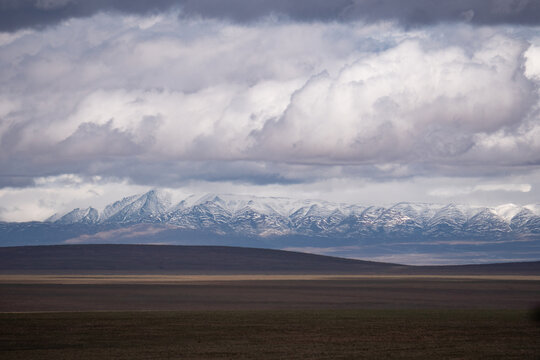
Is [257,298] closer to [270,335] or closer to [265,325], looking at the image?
[265,325]

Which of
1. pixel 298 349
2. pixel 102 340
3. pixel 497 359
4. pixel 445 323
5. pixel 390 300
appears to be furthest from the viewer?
pixel 390 300

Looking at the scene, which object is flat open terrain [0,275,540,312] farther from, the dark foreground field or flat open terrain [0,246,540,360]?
the dark foreground field

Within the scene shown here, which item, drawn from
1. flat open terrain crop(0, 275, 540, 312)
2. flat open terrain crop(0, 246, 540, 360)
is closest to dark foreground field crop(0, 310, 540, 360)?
flat open terrain crop(0, 246, 540, 360)

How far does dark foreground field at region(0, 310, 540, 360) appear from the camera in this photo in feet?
139

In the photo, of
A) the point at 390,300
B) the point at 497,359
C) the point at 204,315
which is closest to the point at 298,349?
the point at 497,359

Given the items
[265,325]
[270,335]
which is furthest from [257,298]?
[270,335]

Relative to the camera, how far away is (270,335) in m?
51.3

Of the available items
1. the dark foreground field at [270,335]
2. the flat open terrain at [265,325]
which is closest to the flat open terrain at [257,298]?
the flat open terrain at [265,325]

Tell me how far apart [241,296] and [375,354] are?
175ft

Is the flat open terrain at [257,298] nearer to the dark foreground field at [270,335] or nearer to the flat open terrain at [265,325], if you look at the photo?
the flat open terrain at [265,325]

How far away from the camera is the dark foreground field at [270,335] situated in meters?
42.4

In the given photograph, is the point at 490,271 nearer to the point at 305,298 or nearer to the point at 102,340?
the point at 305,298

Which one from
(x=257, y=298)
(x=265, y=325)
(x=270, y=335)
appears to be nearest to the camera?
(x=270, y=335)

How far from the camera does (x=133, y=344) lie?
4662 cm
